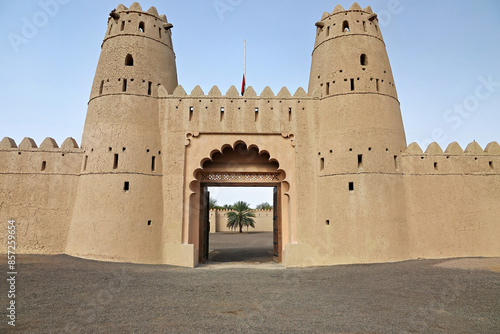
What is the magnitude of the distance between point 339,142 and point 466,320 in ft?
28.8

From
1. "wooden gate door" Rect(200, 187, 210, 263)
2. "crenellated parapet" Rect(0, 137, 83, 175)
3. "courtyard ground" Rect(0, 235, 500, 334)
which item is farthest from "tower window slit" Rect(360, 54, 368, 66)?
"crenellated parapet" Rect(0, 137, 83, 175)

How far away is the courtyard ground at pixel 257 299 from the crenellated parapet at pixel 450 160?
412 centimetres

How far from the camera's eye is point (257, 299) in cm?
788

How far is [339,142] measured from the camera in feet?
45.4

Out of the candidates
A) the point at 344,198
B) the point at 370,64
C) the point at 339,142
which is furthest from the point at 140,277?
the point at 370,64

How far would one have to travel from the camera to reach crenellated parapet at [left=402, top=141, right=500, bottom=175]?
45.6 feet

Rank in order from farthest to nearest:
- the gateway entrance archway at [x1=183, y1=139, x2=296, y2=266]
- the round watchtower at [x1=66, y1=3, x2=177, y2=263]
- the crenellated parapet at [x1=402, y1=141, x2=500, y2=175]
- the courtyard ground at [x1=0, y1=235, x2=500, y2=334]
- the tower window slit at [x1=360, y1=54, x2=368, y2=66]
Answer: the tower window slit at [x1=360, y1=54, x2=368, y2=66] → the gateway entrance archway at [x1=183, y1=139, x2=296, y2=266] → the crenellated parapet at [x1=402, y1=141, x2=500, y2=175] → the round watchtower at [x1=66, y1=3, x2=177, y2=263] → the courtyard ground at [x1=0, y1=235, x2=500, y2=334]

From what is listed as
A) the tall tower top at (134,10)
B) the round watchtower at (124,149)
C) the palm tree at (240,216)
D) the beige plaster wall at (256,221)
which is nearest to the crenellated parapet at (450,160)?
the round watchtower at (124,149)

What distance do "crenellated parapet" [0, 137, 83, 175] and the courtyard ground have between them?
4364 millimetres

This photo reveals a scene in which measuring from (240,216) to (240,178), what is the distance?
25.1 m

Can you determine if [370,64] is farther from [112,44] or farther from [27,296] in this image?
[27,296]

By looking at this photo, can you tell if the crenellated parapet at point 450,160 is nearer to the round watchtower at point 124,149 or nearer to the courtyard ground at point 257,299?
the courtyard ground at point 257,299

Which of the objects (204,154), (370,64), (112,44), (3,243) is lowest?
(3,243)

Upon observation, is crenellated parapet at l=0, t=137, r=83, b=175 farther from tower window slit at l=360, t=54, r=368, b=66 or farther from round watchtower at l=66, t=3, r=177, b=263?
tower window slit at l=360, t=54, r=368, b=66
